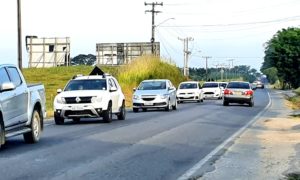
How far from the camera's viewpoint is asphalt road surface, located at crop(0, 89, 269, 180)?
36.7ft

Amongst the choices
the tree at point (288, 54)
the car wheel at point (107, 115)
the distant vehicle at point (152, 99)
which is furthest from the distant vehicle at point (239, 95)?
the tree at point (288, 54)

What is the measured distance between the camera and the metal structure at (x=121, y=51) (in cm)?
6706

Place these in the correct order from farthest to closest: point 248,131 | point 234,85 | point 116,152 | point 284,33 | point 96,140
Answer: point 284,33, point 234,85, point 248,131, point 96,140, point 116,152

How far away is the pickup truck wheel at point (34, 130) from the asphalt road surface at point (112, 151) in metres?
0.29

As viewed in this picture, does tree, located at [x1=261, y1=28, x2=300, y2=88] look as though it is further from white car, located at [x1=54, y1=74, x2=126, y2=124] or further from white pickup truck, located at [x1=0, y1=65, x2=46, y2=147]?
white pickup truck, located at [x1=0, y1=65, x2=46, y2=147]

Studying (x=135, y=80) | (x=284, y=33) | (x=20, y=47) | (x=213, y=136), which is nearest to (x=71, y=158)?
(x=213, y=136)

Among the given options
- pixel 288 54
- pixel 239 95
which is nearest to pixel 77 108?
pixel 239 95

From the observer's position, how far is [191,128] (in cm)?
2192

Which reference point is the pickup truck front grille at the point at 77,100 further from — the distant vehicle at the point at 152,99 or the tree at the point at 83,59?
the tree at the point at 83,59

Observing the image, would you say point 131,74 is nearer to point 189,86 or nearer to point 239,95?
point 189,86

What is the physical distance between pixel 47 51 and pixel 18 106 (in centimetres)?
5872

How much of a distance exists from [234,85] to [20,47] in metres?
14.0

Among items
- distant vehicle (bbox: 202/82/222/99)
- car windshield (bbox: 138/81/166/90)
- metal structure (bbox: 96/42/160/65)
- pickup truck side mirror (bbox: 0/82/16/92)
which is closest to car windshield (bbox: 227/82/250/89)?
car windshield (bbox: 138/81/166/90)

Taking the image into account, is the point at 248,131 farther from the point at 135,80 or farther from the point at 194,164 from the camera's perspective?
the point at 135,80
